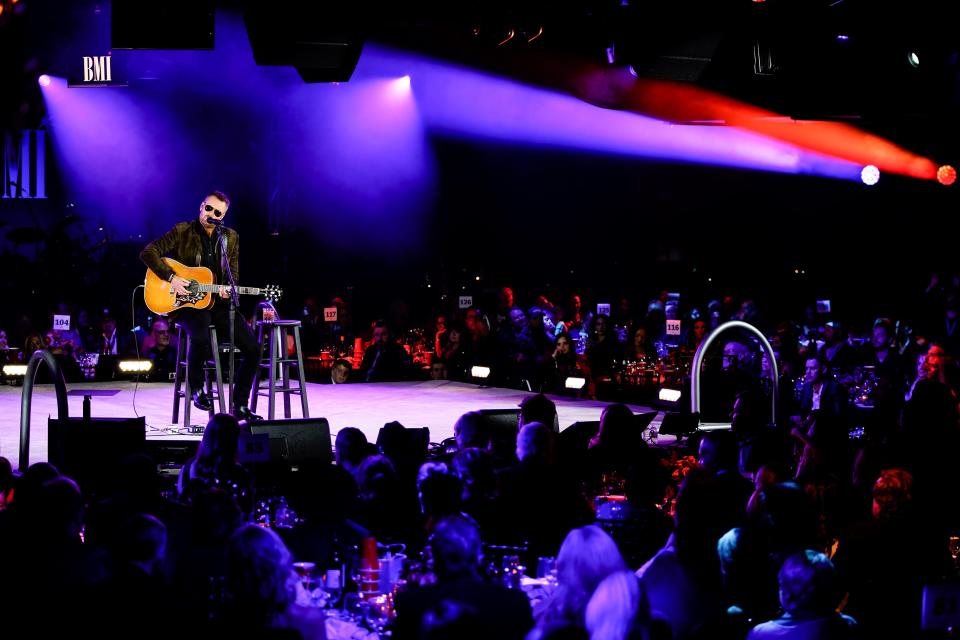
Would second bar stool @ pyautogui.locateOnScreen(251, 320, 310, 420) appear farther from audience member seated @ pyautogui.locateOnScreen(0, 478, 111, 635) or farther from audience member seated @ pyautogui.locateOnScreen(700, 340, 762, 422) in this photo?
audience member seated @ pyautogui.locateOnScreen(0, 478, 111, 635)

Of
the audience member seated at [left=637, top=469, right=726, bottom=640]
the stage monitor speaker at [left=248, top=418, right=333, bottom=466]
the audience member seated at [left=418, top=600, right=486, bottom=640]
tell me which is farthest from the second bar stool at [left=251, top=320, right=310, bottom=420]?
the audience member seated at [left=418, top=600, right=486, bottom=640]

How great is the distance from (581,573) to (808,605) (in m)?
0.82

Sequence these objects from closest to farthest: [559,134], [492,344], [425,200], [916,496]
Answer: [916,496] < [492,344] < [559,134] < [425,200]

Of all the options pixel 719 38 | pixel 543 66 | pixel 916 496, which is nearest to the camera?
pixel 916 496

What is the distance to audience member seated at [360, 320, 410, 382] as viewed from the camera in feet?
49.0

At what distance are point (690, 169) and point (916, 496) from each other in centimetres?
1590

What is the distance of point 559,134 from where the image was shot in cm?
2014

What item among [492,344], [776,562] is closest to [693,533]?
[776,562]

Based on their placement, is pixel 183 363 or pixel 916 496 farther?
pixel 183 363

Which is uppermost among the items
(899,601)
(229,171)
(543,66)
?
(543,66)

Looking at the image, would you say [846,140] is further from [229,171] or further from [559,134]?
[229,171]

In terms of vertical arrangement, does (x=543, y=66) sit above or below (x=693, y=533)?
above

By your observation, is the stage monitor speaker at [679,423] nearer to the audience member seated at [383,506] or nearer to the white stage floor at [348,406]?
the white stage floor at [348,406]

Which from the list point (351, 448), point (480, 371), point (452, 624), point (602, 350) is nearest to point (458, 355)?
point (480, 371)
